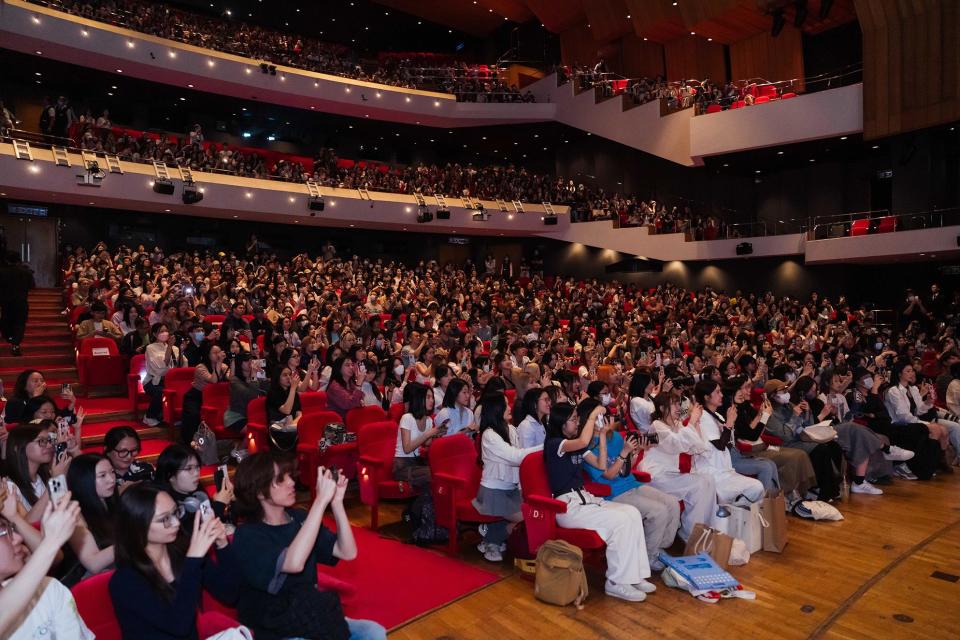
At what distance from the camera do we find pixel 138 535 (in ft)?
6.49

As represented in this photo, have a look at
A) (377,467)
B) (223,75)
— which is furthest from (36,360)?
(223,75)

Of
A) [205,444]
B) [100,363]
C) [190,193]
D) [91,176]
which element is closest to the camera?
[205,444]

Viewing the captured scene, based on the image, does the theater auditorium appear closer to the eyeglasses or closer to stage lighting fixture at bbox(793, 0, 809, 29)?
the eyeglasses

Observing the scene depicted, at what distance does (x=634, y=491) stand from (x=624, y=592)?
0.73 m

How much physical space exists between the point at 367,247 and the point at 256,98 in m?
5.21

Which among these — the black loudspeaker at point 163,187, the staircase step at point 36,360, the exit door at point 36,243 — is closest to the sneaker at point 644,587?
the staircase step at point 36,360

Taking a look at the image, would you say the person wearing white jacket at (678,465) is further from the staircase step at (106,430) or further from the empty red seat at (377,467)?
the staircase step at (106,430)

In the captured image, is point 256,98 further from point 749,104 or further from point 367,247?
point 749,104

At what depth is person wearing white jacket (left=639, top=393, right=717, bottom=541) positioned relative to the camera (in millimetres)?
4363

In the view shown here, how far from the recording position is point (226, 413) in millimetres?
5828

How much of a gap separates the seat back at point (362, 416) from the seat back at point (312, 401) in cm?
49

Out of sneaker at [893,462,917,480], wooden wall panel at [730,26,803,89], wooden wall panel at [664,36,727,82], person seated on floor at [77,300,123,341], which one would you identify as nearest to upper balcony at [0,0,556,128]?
wooden wall panel at [664,36,727,82]

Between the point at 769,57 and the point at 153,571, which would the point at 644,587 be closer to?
the point at 153,571

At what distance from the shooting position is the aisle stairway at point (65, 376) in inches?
241
